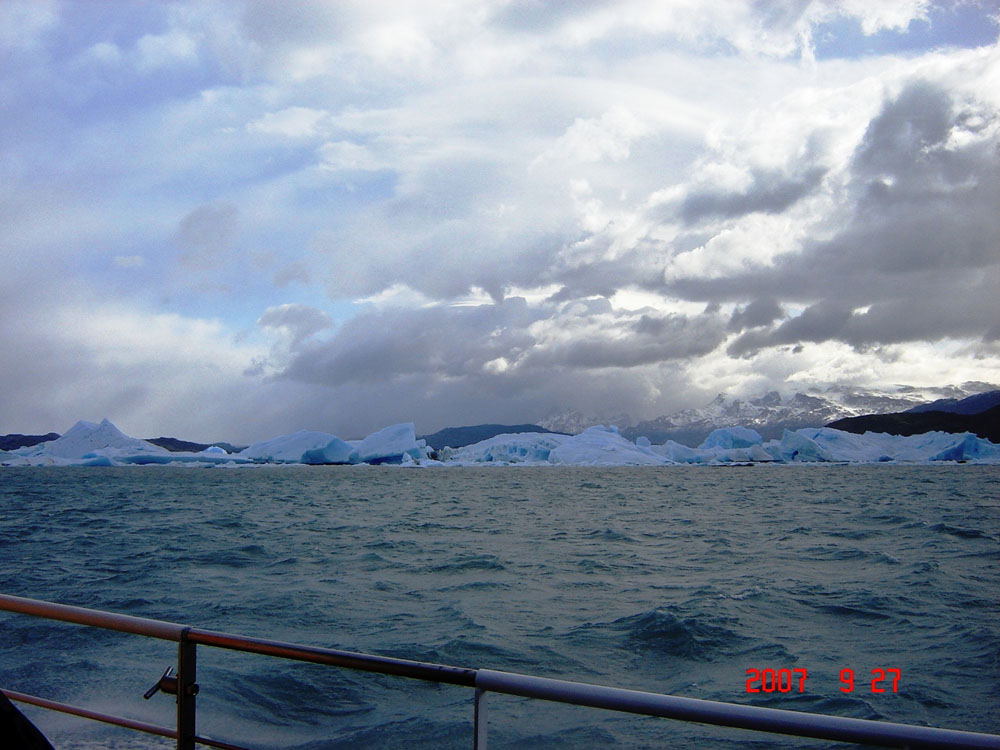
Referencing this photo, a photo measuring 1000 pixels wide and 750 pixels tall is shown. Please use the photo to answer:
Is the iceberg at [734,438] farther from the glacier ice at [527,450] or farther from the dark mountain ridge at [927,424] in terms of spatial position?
the dark mountain ridge at [927,424]

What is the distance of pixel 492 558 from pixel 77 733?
12.3 metres

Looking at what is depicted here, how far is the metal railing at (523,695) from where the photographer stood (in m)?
1.45

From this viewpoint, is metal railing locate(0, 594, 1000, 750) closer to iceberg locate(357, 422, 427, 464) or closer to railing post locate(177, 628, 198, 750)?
railing post locate(177, 628, 198, 750)

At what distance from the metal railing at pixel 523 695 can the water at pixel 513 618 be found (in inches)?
38.8

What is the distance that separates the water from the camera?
6.50 m

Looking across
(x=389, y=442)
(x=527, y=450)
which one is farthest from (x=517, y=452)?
(x=389, y=442)

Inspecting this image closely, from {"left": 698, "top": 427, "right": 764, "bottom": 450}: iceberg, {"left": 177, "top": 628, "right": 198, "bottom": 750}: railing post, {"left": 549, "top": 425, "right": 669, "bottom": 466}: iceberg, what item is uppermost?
{"left": 177, "top": 628, "right": 198, "bottom": 750}: railing post

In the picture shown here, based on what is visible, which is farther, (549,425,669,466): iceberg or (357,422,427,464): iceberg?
(549,425,669,466): iceberg

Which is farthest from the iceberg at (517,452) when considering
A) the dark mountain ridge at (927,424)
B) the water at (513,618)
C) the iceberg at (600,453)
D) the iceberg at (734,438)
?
the water at (513,618)

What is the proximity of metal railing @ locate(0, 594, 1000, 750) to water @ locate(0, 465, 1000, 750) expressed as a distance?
985mm

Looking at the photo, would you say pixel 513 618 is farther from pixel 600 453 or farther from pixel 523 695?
pixel 600 453

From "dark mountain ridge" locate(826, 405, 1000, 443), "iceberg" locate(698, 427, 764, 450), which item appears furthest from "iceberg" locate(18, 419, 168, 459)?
"dark mountain ridge" locate(826, 405, 1000, 443)

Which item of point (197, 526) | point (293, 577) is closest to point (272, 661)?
point (293, 577)
